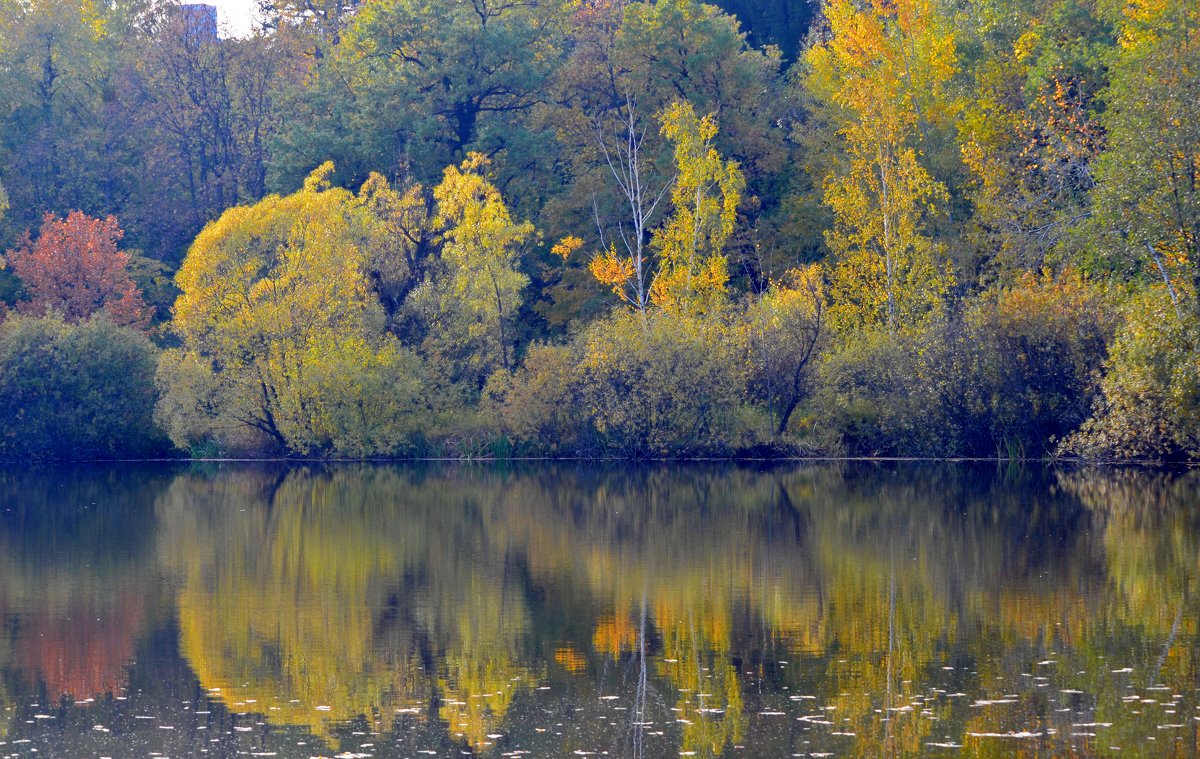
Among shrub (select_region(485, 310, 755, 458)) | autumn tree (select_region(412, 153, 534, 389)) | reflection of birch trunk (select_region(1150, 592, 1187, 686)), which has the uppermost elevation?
autumn tree (select_region(412, 153, 534, 389))

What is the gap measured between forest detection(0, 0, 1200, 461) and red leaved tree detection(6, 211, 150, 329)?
13 centimetres

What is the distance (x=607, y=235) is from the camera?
53.0 meters

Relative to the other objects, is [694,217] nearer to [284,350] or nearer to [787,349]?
[787,349]

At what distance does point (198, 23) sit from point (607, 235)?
21030 mm

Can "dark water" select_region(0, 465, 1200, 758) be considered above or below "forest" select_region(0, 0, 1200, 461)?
below

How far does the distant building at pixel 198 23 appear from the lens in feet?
197

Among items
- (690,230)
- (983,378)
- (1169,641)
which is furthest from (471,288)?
(1169,641)

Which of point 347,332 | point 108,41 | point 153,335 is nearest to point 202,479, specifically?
point 347,332

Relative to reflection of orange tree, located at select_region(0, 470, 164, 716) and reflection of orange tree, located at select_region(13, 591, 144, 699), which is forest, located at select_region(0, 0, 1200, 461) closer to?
reflection of orange tree, located at select_region(0, 470, 164, 716)

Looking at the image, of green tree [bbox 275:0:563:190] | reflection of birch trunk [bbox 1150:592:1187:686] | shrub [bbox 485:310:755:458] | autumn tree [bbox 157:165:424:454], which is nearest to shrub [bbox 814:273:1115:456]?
shrub [bbox 485:310:755:458]

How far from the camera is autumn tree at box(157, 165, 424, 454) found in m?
44.6

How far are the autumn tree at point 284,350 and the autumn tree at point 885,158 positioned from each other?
14153 millimetres

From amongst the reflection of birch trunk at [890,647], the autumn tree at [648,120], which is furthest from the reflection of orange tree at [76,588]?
the autumn tree at [648,120]

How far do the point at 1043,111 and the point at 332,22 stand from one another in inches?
1278
